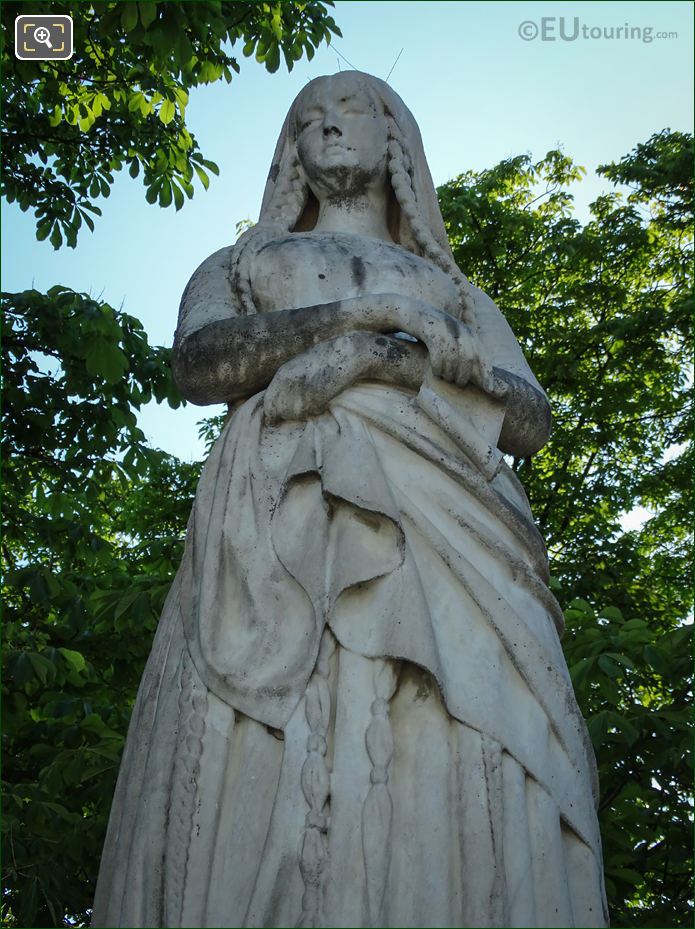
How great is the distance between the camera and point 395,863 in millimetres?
3586

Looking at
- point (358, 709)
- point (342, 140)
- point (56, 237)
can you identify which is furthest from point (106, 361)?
point (358, 709)

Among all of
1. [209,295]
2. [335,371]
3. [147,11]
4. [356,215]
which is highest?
[147,11]

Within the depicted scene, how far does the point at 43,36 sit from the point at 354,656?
573 cm

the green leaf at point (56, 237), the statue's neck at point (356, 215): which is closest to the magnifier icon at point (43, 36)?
the green leaf at point (56, 237)

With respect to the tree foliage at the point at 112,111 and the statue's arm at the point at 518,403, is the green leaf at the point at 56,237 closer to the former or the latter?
the tree foliage at the point at 112,111

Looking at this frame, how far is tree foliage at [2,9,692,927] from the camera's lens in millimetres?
7410

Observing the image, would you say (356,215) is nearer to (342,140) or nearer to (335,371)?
(342,140)

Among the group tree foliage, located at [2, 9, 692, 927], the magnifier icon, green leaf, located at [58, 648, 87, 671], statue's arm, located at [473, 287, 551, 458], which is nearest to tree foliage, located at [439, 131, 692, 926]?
tree foliage, located at [2, 9, 692, 927]

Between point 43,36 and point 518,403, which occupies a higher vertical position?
point 43,36

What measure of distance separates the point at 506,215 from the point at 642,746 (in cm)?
771

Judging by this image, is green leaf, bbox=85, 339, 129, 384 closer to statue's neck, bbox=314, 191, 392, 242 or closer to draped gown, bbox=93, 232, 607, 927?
statue's neck, bbox=314, 191, 392, 242

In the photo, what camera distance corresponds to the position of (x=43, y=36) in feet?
26.9

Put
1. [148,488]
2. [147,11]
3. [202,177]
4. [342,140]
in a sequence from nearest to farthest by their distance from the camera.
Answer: [342,140]
[147,11]
[202,177]
[148,488]

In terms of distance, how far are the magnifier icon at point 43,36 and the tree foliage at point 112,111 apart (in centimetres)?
33
